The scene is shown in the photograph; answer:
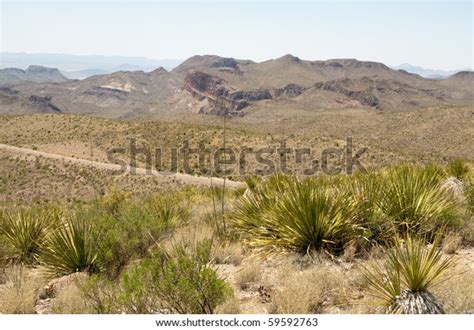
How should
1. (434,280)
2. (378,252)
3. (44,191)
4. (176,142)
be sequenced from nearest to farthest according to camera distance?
(434,280) → (378,252) → (44,191) → (176,142)

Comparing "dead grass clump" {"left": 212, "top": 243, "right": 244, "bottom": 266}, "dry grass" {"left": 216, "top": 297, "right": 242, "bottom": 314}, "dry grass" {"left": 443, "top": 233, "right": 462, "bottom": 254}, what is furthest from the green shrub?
"dry grass" {"left": 443, "top": 233, "right": 462, "bottom": 254}

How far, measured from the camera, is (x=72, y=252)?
659cm

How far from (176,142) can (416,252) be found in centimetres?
5472

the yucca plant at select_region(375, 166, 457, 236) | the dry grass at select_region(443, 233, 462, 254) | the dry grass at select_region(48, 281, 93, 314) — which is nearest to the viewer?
the dry grass at select_region(48, 281, 93, 314)

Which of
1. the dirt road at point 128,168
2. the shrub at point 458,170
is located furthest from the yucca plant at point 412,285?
the dirt road at point 128,168

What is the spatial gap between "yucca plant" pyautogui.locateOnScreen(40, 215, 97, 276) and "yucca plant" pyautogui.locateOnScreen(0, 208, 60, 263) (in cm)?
86

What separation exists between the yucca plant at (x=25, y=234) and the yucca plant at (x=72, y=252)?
0.86 m

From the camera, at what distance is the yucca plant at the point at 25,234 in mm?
7766

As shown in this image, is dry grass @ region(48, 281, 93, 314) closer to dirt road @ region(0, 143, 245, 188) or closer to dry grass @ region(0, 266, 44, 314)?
dry grass @ region(0, 266, 44, 314)

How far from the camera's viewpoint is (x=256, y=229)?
23.5ft

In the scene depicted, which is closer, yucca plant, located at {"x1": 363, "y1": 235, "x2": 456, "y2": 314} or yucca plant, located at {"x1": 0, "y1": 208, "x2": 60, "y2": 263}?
yucca plant, located at {"x1": 363, "y1": 235, "x2": 456, "y2": 314}

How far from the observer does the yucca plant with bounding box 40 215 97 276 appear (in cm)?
658
